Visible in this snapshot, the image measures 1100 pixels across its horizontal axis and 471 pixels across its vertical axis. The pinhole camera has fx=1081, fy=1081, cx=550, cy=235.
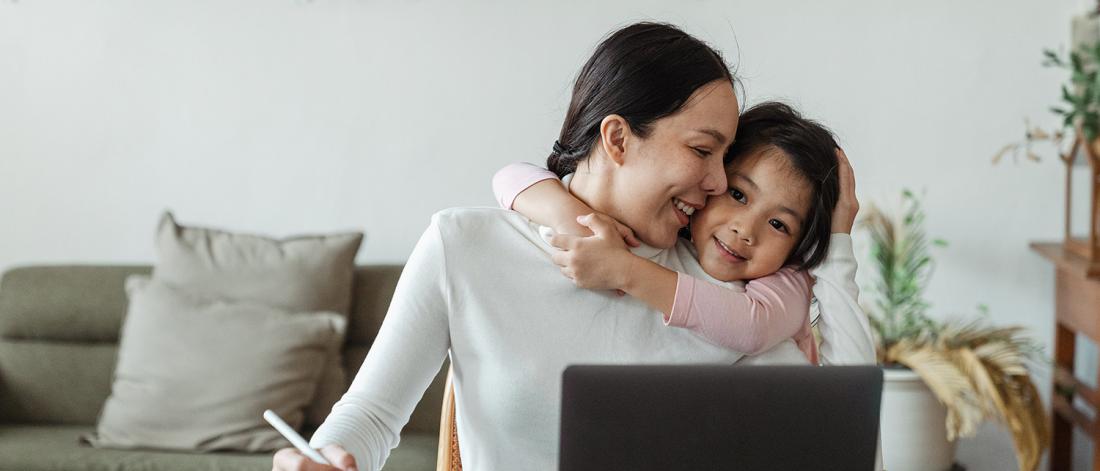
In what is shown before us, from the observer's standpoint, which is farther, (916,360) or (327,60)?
(327,60)

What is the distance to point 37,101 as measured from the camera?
11.0ft

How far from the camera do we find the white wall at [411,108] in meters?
3.08

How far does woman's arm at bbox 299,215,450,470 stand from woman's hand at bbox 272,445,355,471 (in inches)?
3.8

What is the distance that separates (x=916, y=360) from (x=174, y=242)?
1.98m

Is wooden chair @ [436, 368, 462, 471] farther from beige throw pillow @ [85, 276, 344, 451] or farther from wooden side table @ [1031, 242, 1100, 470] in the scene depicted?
wooden side table @ [1031, 242, 1100, 470]

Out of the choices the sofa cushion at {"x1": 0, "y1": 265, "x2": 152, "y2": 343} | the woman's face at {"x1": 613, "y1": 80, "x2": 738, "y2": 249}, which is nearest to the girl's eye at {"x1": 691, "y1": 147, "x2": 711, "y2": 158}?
the woman's face at {"x1": 613, "y1": 80, "x2": 738, "y2": 249}

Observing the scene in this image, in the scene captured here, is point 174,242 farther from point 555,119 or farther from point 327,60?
point 555,119

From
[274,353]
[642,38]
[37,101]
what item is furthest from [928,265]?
[37,101]

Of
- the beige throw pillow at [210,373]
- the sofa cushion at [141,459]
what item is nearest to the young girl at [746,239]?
the sofa cushion at [141,459]

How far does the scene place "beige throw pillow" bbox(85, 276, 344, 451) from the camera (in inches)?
107

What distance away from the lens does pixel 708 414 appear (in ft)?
2.89

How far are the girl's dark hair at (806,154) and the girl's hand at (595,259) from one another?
0.69 ft

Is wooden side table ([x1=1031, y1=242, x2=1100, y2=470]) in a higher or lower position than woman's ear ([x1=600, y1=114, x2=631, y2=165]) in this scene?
lower

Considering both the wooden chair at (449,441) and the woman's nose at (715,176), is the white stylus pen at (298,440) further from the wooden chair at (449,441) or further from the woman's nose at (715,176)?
the woman's nose at (715,176)
